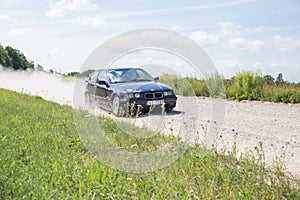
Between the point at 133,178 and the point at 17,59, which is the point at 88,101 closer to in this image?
the point at 133,178

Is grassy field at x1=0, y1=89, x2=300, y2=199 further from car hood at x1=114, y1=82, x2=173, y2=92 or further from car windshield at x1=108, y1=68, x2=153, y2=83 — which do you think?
car windshield at x1=108, y1=68, x2=153, y2=83

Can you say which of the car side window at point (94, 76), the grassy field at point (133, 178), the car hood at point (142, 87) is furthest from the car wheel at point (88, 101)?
the grassy field at point (133, 178)

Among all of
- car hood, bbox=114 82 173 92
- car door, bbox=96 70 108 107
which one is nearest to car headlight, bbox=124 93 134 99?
car hood, bbox=114 82 173 92

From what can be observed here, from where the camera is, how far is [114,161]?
533 cm

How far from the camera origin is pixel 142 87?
10.1 metres

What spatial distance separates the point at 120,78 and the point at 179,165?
621cm

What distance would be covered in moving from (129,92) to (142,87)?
35 cm

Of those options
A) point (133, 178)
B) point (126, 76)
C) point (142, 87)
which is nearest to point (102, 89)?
point (126, 76)

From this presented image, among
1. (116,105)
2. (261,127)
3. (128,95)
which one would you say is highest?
(128,95)

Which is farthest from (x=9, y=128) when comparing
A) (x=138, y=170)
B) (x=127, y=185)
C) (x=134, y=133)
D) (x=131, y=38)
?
(x=127, y=185)

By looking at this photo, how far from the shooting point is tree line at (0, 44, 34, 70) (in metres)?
43.8

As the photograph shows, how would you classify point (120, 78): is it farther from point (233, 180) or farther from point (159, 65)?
point (233, 180)

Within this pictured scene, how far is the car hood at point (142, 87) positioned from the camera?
396 inches

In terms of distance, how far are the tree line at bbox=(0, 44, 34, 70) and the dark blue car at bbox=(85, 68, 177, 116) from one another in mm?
34586
